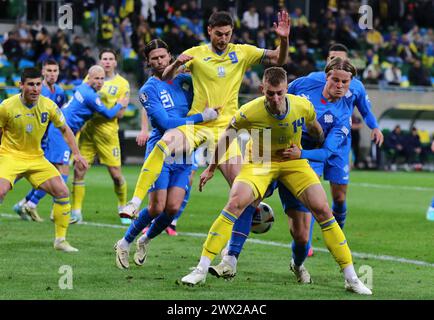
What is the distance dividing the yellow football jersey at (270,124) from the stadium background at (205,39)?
17.7 meters

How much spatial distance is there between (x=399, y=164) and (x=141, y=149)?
26.4 feet

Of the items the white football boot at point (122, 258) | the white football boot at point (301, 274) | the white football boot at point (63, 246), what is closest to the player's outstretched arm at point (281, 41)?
the white football boot at point (301, 274)

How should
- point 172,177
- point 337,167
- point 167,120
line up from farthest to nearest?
point 337,167 < point 172,177 < point 167,120

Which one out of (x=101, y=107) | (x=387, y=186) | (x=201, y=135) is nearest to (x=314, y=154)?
(x=201, y=135)

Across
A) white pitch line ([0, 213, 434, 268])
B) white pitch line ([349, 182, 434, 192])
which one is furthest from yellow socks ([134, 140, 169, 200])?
white pitch line ([349, 182, 434, 192])

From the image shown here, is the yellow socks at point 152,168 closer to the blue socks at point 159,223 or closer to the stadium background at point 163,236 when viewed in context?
the blue socks at point 159,223

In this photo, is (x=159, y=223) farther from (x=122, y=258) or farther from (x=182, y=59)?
(x=182, y=59)

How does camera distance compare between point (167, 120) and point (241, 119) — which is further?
point (167, 120)

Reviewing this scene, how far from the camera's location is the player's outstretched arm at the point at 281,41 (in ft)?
32.1

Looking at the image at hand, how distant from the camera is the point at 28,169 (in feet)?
37.0

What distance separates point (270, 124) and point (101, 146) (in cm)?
668

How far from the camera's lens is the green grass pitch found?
8.70m

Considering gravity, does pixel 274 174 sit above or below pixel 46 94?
below

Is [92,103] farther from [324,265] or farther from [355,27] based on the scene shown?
[355,27]
